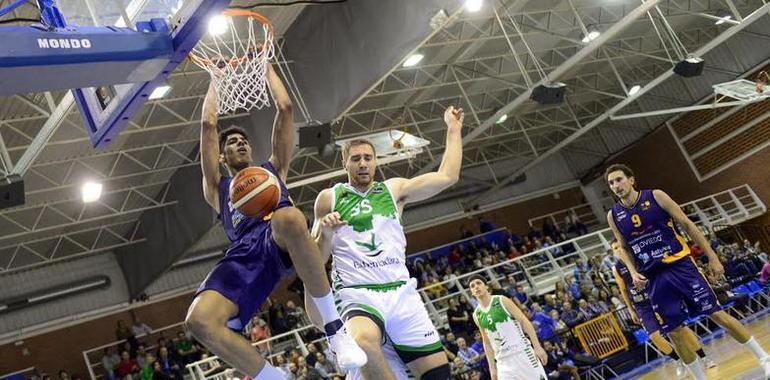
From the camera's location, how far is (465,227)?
118ft

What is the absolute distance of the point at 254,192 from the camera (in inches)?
217

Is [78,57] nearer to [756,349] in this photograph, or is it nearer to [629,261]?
[629,261]

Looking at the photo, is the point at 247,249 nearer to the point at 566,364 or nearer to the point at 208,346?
the point at 208,346

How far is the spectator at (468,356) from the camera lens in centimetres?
1692

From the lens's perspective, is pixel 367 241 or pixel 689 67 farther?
pixel 689 67

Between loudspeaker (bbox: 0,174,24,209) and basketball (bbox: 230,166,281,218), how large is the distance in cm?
1106

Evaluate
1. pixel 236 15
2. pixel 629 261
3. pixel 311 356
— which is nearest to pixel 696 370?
pixel 629 261

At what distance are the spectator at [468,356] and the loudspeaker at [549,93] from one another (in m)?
6.28

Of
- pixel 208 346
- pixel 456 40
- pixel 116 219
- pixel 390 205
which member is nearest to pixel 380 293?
pixel 390 205

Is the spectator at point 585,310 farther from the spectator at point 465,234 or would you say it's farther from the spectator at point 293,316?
the spectator at point 465,234

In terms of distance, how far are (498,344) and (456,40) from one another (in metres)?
13.6

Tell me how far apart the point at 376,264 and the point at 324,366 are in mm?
12071

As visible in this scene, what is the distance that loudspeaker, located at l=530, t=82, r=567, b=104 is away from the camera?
19891 millimetres

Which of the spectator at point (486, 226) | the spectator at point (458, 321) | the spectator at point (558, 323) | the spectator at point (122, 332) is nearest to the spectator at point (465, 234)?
the spectator at point (486, 226)
